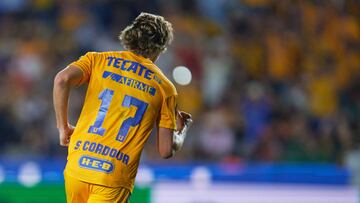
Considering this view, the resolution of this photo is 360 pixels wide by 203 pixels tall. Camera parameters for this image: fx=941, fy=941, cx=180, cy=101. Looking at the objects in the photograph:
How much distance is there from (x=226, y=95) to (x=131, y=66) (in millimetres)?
6999

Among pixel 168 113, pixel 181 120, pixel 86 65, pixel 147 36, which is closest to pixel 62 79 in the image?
pixel 86 65

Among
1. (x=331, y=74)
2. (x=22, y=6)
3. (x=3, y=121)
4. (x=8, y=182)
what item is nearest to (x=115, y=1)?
(x=22, y=6)

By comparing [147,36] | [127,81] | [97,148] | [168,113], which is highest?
[147,36]

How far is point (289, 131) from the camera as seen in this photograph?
488 inches

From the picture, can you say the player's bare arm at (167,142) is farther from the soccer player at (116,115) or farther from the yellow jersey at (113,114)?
the yellow jersey at (113,114)

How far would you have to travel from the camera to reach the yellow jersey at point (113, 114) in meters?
5.89

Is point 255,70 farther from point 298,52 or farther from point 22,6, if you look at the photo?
point 22,6

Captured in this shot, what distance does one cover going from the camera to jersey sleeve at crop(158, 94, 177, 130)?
599 cm

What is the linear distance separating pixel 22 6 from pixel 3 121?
2336 mm

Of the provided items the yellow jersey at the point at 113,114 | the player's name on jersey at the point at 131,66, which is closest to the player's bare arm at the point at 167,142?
the yellow jersey at the point at 113,114

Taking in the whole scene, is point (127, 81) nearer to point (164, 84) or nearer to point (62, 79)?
point (164, 84)

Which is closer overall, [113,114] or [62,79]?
[62,79]

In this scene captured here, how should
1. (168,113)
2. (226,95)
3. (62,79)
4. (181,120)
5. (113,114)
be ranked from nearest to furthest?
(62,79), (113,114), (168,113), (181,120), (226,95)

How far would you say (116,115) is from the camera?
232 inches
